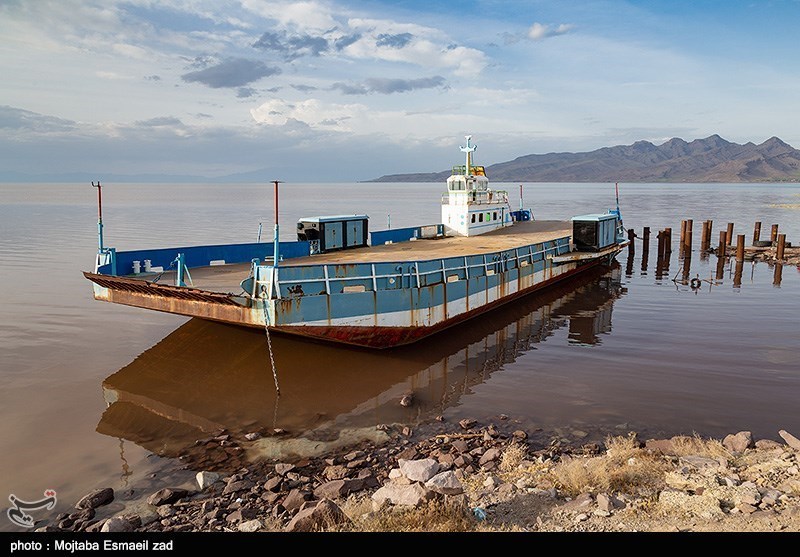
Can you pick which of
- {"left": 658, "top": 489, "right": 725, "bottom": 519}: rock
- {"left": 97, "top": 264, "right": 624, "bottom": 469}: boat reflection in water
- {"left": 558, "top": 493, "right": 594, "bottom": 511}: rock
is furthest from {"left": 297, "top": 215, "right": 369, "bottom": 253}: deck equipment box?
{"left": 658, "top": 489, "right": 725, "bottom": 519}: rock

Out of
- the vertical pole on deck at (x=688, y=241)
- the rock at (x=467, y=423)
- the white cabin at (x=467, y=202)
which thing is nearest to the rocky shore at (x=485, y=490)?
the rock at (x=467, y=423)

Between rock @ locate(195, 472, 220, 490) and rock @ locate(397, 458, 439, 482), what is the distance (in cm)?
347

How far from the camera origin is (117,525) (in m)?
8.08

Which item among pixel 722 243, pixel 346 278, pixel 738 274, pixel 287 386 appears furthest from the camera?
pixel 722 243

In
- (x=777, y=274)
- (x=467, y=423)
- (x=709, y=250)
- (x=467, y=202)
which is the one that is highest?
(x=467, y=202)

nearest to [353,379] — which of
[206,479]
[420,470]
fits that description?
[206,479]

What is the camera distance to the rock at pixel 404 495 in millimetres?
7340

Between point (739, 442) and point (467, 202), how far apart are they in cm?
2232

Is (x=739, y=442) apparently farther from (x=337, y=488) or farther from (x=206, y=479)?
(x=206, y=479)

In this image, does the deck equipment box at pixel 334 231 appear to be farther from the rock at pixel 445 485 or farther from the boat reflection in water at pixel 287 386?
the rock at pixel 445 485

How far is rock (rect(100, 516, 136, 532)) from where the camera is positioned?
26.3 feet

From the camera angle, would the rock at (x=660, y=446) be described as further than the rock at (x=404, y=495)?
Yes

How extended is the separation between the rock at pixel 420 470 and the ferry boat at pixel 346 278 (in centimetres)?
683

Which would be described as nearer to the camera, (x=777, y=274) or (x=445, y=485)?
(x=445, y=485)
